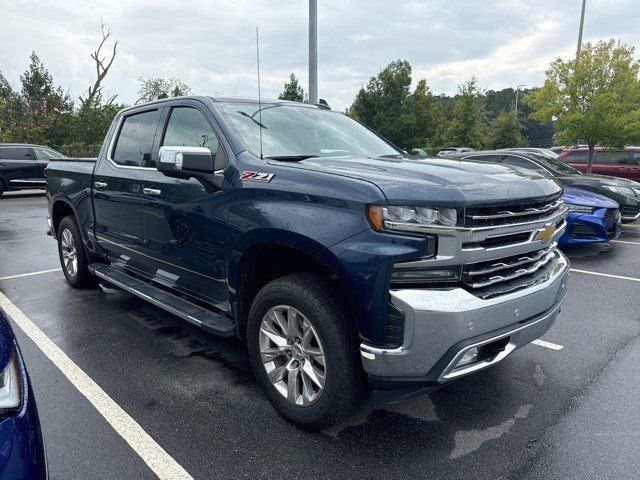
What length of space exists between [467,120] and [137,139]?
34871 mm

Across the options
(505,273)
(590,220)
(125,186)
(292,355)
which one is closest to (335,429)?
(292,355)

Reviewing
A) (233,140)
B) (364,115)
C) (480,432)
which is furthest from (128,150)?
(364,115)

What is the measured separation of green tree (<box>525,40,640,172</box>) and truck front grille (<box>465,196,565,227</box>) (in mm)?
12734

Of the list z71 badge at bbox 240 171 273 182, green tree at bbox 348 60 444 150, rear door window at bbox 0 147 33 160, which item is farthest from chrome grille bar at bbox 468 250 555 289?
green tree at bbox 348 60 444 150

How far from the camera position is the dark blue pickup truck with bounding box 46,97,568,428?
2266 mm

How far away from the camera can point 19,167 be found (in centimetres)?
1558

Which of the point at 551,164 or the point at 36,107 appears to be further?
the point at 36,107

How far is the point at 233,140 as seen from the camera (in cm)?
315

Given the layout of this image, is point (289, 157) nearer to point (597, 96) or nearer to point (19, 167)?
point (597, 96)

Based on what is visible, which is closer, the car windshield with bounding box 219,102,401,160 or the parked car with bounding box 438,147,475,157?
the car windshield with bounding box 219,102,401,160

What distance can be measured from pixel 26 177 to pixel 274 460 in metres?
16.5

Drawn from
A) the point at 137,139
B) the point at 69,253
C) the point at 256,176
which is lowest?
the point at 69,253

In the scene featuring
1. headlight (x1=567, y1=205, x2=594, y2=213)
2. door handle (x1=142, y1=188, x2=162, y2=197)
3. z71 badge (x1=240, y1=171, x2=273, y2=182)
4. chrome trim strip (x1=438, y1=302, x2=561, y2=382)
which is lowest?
headlight (x1=567, y1=205, x2=594, y2=213)

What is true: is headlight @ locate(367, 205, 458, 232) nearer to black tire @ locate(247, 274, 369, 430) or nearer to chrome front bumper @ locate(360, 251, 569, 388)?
chrome front bumper @ locate(360, 251, 569, 388)
